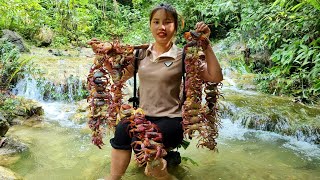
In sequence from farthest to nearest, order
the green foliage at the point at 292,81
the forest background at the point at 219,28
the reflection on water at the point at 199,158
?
the green foliage at the point at 292,81 < the forest background at the point at 219,28 < the reflection on water at the point at 199,158

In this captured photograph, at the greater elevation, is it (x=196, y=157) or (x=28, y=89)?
(x=28, y=89)

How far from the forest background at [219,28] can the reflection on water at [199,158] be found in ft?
4.07

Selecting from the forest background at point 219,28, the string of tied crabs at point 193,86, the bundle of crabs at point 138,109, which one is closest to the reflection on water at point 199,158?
the bundle of crabs at point 138,109

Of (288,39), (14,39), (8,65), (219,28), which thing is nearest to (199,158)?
(288,39)

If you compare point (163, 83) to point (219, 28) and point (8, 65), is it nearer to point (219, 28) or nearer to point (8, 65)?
point (8, 65)

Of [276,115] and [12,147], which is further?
[276,115]

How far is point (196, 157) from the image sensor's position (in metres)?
4.02

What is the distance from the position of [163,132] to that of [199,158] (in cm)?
161

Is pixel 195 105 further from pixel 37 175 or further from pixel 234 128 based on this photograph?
pixel 234 128

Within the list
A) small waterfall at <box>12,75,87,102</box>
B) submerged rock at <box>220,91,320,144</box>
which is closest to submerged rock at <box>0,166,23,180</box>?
submerged rock at <box>220,91,320,144</box>

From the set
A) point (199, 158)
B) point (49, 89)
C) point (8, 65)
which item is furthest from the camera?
point (49, 89)

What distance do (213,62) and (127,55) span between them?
27.9 inches

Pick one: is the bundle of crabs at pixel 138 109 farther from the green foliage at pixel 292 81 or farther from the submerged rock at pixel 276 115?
the green foliage at pixel 292 81

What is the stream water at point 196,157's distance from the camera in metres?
3.50
